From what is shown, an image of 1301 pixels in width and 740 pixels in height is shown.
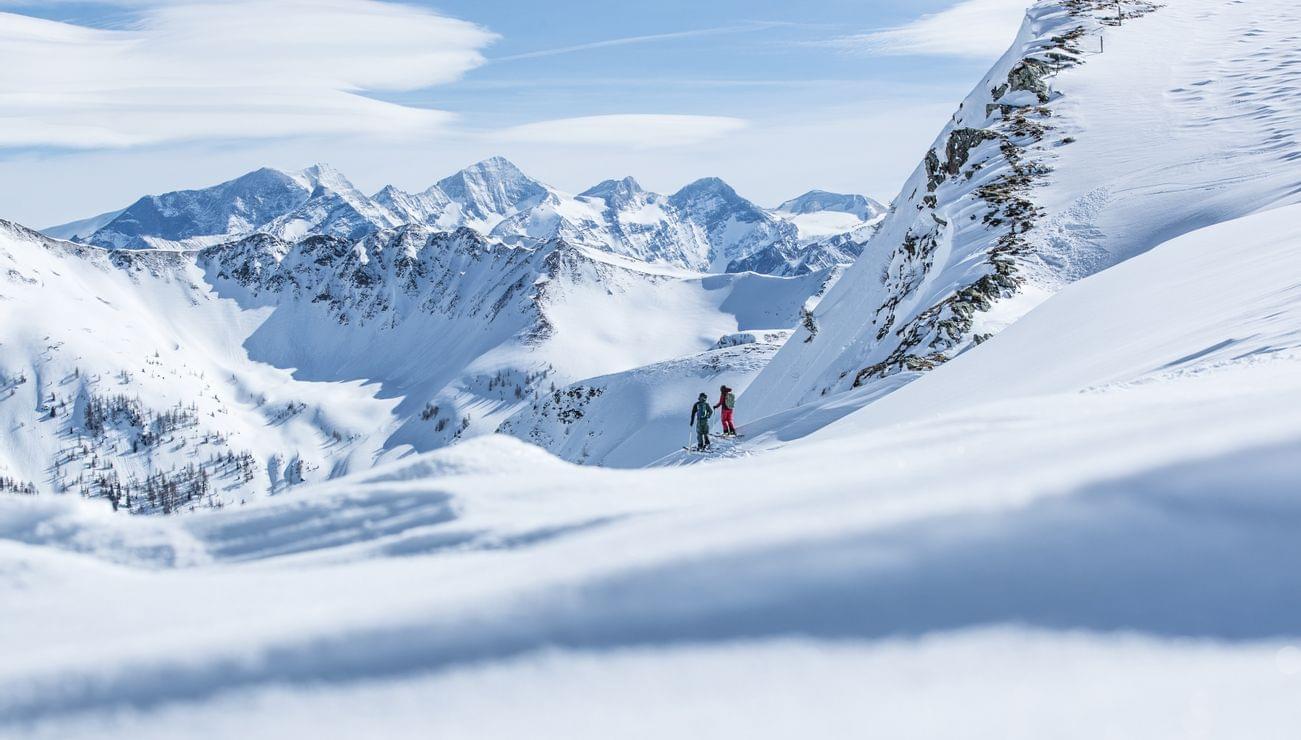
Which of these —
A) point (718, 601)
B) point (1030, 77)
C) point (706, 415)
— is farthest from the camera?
point (1030, 77)

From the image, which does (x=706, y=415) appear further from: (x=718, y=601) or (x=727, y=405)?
(x=718, y=601)

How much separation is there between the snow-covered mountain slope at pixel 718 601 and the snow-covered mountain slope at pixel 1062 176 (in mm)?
19975

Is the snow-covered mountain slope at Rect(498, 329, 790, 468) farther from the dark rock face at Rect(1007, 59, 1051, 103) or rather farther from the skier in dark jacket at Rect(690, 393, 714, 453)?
the skier in dark jacket at Rect(690, 393, 714, 453)

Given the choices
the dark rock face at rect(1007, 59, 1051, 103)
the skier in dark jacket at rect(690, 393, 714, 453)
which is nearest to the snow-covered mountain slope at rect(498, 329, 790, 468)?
the dark rock face at rect(1007, 59, 1051, 103)

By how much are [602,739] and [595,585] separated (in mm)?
804

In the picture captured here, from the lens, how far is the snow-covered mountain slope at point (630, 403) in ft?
280

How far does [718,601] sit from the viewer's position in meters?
3.98

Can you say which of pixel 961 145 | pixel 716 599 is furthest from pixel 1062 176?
pixel 716 599

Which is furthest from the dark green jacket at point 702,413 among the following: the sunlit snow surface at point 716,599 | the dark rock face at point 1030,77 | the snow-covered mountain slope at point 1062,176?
the dark rock face at point 1030,77

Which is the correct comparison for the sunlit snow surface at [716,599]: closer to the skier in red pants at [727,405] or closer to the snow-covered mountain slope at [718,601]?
the snow-covered mountain slope at [718,601]

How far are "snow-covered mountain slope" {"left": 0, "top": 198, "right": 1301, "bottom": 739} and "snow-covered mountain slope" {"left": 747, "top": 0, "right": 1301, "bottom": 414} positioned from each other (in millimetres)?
19975

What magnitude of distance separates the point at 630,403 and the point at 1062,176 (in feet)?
211

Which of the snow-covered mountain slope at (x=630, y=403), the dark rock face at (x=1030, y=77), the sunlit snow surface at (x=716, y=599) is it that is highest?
the dark rock face at (x=1030, y=77)

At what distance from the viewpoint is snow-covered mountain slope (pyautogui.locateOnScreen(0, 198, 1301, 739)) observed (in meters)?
3.47
